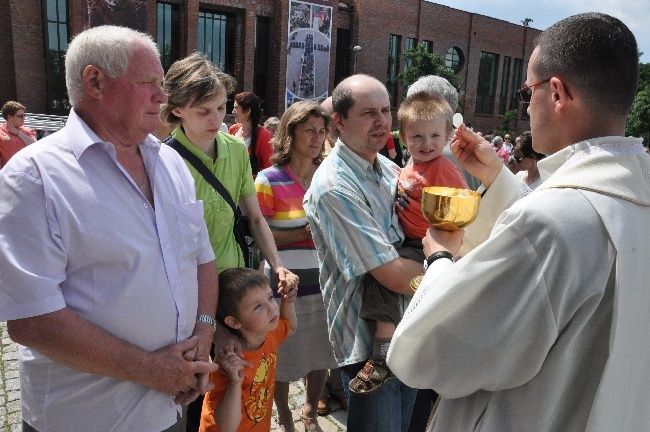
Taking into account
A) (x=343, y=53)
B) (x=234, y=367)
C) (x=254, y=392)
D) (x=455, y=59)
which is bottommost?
(x=254, y=392)

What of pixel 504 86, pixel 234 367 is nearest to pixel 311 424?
pixel 234 367

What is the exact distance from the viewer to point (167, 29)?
21531 millimetres

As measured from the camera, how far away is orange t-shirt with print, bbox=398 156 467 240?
229 cm

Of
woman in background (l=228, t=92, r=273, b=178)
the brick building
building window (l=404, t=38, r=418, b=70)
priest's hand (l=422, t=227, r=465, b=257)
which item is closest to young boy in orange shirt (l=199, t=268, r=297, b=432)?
priest's hand (l=422, t=227, r=465, b=257)

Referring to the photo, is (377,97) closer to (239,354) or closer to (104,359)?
(239,354)

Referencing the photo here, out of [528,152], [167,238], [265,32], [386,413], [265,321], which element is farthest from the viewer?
[265,32]

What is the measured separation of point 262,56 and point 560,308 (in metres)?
24.5

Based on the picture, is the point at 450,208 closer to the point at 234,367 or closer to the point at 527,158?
the point at 234,367

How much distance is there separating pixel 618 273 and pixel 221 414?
1.71 m

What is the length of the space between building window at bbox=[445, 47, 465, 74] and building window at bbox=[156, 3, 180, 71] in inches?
692

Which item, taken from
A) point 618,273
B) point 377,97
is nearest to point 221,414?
point 377,97

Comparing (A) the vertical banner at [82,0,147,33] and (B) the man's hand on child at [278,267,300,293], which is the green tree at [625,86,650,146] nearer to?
(A) the vertical banner at [82,0,147,33]

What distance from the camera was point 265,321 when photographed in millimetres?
2375

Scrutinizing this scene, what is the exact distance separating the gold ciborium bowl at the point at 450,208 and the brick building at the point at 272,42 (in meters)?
20.0
